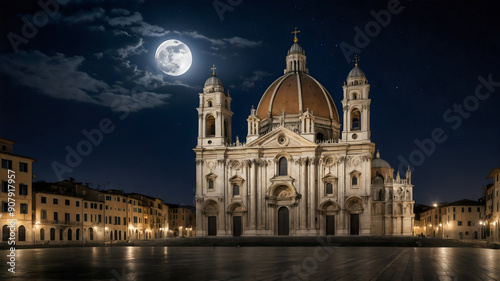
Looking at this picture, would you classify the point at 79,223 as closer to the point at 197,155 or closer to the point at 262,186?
the point at 197,155

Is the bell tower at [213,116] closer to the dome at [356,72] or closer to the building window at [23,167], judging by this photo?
the dome at [356,72]

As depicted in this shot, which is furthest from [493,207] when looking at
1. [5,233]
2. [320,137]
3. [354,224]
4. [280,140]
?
[5,233]

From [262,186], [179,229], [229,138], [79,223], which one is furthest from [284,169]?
[179,229]

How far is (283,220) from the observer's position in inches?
2483

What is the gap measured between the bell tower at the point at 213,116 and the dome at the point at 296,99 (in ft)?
19.8

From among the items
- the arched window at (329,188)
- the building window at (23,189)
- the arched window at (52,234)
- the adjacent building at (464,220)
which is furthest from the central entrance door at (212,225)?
the adjacent building at (464,220)

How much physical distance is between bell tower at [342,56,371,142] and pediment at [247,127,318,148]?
5.01 metres

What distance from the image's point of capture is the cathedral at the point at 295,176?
60812mm

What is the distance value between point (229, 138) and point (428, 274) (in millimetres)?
54369

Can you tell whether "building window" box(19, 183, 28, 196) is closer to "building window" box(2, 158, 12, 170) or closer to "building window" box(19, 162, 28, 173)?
"building window" box(19, 162, 28, 173)

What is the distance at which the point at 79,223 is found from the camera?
207 ft

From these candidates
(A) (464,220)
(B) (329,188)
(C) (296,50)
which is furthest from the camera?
(A) (464,220)

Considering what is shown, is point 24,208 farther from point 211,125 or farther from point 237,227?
point 211,125

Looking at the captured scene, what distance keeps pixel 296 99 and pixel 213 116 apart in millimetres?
11073
